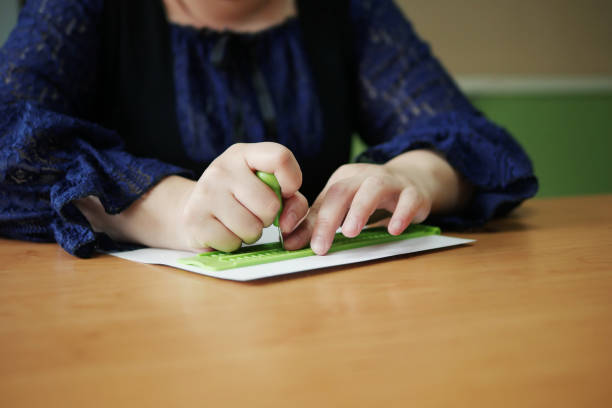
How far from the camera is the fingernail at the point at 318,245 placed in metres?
0.46

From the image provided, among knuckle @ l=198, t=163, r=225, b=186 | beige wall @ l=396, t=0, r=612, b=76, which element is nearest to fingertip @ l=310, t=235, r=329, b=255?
knuckle @ l=198, t=163, r=225, b=186

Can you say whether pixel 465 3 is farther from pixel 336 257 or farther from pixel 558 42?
pixel 336 257

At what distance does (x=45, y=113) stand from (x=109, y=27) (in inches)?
11.7

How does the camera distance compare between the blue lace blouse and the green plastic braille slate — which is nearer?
the green plastic braille slate

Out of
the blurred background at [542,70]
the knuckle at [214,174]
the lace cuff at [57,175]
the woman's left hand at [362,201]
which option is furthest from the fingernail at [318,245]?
the blurred background at [542,70]

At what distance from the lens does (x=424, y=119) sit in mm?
885

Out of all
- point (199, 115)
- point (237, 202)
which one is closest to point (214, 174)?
point (237, 202)

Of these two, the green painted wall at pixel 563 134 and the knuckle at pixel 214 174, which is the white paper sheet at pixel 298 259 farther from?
the green painted wall at pixel 563 134

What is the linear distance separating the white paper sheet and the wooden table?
0.03 ft

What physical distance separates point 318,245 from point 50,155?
363 mm

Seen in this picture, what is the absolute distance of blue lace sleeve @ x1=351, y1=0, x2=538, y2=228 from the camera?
27.5 inches

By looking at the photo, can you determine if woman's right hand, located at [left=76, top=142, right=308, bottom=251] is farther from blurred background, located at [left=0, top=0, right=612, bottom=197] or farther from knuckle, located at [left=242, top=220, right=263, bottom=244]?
blurred background, located at [left=0, top=0, right=612, bottom=197]

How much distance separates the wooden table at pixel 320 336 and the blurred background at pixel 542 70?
1578 millimetres

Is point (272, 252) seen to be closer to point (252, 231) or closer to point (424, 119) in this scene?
point (252, 231)
